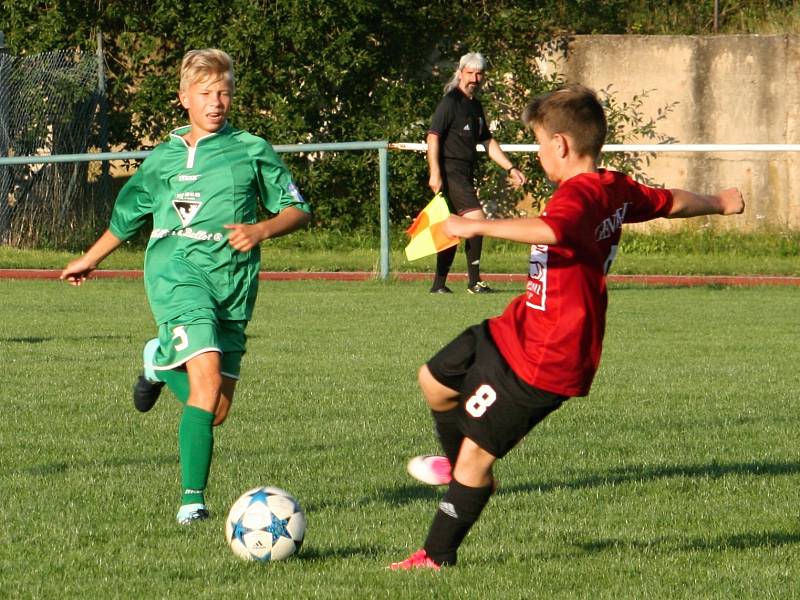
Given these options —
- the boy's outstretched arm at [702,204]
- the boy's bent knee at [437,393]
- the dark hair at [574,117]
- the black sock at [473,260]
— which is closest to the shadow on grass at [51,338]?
the black sock at [473,260]

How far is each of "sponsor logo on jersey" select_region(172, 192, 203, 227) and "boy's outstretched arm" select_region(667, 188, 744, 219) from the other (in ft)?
5.85

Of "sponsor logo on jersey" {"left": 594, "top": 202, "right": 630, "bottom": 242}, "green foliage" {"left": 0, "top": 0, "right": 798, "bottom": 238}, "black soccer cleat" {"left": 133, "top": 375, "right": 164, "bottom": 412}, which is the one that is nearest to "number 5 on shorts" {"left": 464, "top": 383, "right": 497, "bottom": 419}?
"sponsor logo on jersey" {"left": 594, "top": 202, "right": 630, "bottom": 242}

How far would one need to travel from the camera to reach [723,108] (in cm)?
1895

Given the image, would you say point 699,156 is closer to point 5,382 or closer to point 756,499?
point 5,382


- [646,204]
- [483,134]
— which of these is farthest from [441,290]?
[646,204]

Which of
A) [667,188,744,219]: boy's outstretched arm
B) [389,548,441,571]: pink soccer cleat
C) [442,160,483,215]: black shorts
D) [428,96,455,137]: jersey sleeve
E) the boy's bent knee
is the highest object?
[428,96,455,137]: jersey sleeve

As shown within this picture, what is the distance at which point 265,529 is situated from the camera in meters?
A: 4.62

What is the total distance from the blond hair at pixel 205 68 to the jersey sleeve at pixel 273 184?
0.32m

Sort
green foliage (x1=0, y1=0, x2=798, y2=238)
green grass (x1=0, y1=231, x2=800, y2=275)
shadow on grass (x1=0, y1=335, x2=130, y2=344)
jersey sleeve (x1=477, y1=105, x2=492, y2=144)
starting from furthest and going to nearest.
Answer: green foliage (x1=0, y1=0, x2=798, y2=238) < green grass (x1=0, y1=231, x2=800, y2=275) < jersey sleeve (x1=477, y1=105, x2=492, y2=144) < shadow on grass (x1=0, y1=335, x2=130, y2=344)

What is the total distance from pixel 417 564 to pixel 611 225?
1.18 m

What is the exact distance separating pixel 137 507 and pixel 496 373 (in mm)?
1621

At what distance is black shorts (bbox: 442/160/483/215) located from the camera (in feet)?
46.2

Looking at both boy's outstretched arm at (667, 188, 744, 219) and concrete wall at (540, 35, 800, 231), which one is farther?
concrete wall at (540, 35, 800, 231)

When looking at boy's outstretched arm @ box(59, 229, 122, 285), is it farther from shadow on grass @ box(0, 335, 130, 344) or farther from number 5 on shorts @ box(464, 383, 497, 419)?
shadow on grass @ box(0, 335, 130, 344)
